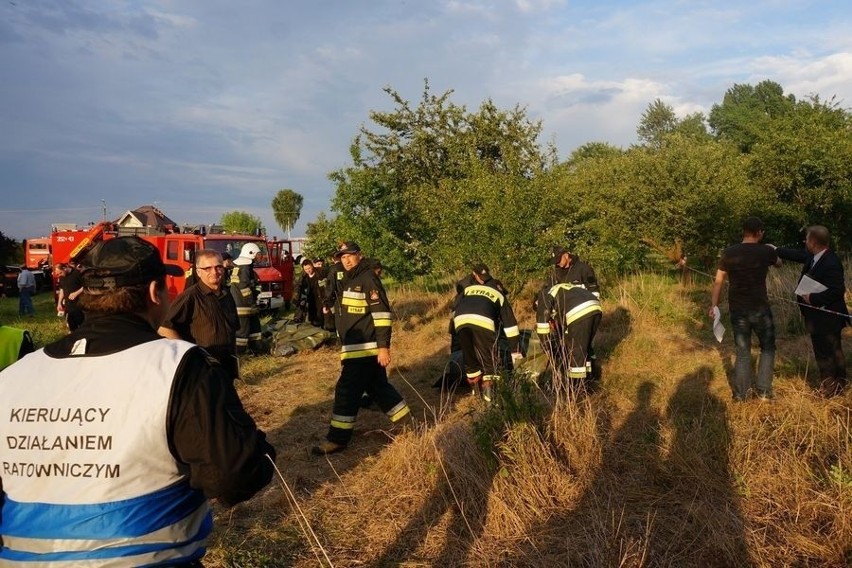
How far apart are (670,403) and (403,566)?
3.37 m

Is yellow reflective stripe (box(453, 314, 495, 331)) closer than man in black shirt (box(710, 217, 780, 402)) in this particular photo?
No

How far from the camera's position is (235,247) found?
51.0ft

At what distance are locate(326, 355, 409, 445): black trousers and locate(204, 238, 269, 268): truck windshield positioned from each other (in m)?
10.1

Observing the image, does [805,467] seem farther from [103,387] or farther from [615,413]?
[103,387]

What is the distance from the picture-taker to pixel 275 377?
28.1 feet

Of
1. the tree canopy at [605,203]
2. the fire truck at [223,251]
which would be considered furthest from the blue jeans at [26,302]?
the tree canopy at [605,203]

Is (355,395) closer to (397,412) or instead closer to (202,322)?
(397,412)

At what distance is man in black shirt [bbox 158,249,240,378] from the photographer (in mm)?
4703

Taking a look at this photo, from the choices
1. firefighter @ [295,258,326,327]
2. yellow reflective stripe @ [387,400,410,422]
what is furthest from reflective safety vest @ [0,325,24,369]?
firefighter @ [295,258,326,327]

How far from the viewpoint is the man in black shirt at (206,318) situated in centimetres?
470

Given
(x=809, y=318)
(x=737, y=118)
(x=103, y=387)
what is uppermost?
(x=737, y=118)

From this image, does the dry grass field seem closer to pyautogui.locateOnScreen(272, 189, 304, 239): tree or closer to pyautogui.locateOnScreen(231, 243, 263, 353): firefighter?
pyautogui.locateOnScreen(231, 243, 263, 353): firefighter

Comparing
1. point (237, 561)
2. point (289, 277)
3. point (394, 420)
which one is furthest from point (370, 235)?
point (237, 561)

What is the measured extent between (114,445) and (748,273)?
5.63 metres
